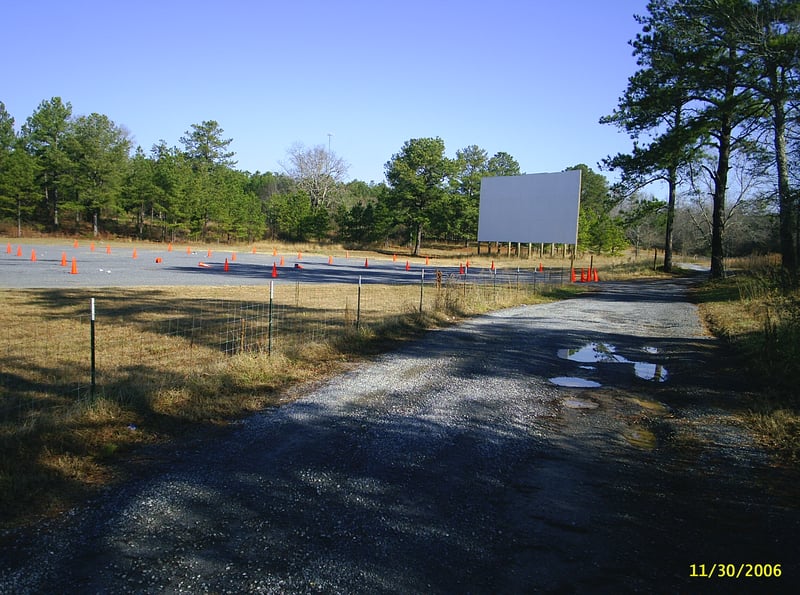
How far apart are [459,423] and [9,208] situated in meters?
65.9

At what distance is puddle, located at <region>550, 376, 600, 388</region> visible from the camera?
8.10 meters

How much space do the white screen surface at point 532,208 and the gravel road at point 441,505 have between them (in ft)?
54.9

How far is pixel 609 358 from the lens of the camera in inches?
404

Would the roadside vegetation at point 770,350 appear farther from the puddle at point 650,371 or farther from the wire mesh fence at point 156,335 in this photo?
the wire mesh fence at point 156,335

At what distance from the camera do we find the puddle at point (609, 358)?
907 cm

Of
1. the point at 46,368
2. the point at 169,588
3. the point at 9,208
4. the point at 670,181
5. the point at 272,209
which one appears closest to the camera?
the point at 169,588

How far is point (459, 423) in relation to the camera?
608cm

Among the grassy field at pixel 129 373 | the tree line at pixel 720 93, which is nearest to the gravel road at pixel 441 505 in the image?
the grassy field at pixel 129 373

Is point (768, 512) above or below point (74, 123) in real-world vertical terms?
below

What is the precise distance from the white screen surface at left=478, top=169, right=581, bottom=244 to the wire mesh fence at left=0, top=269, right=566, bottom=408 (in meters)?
7.28

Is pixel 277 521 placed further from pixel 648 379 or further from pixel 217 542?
pixel 648 379

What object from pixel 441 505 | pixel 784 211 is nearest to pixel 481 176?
pixel 784 211

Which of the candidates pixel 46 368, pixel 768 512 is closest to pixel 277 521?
pixel 768 512

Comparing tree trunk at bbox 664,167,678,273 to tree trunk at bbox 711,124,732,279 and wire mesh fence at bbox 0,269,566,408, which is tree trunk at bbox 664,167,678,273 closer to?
tree trunk at bbox 711,124,732,279
